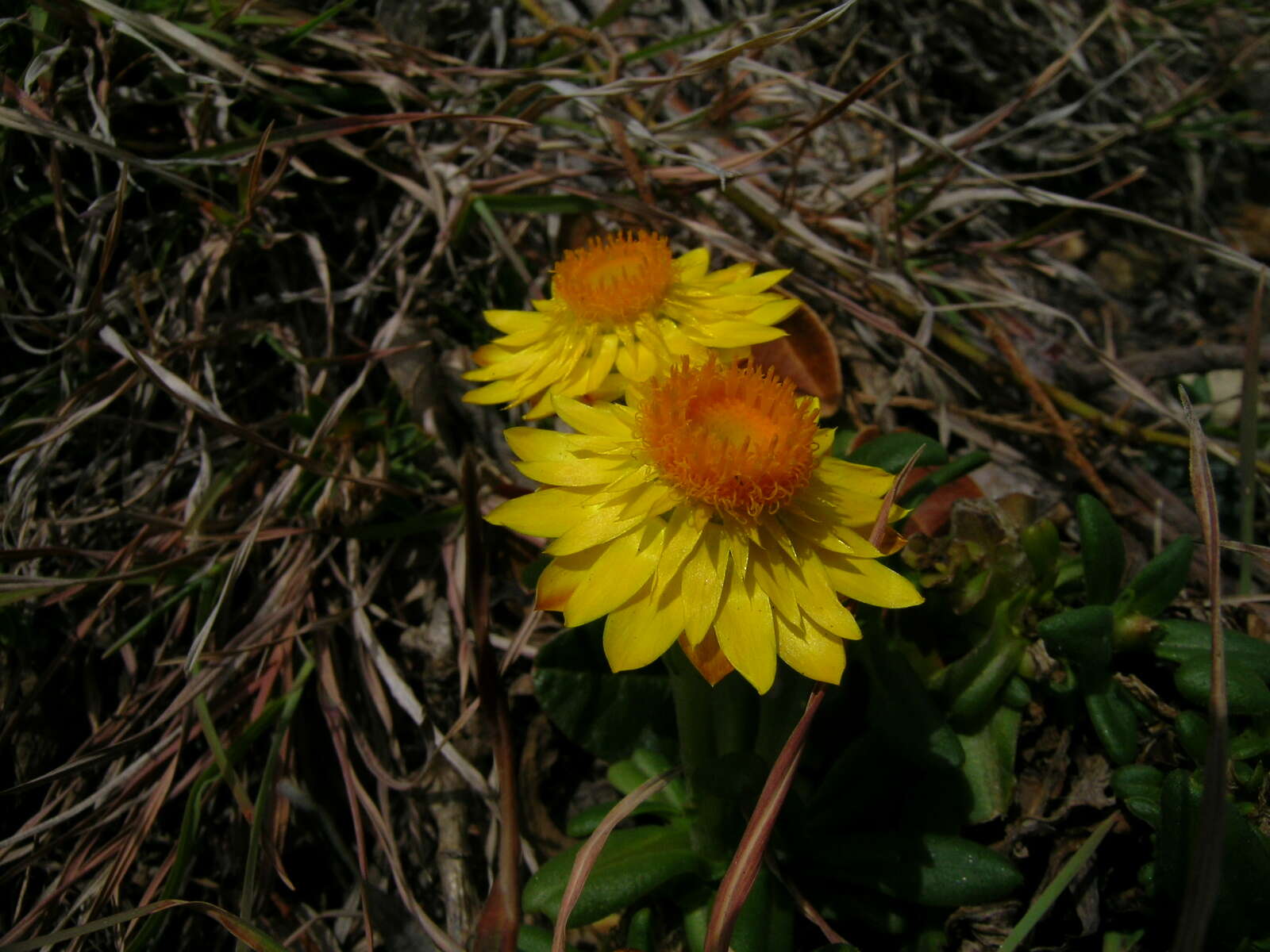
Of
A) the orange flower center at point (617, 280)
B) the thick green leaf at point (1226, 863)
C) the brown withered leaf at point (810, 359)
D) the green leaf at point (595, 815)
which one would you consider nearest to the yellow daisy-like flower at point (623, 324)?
the orange flower center at point (617, 280)

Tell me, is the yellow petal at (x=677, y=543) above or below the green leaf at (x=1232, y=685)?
above

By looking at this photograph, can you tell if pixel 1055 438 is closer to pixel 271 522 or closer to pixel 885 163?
pixel 885 163

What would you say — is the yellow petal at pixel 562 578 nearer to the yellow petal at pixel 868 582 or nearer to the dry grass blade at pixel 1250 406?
the yellow petal at pixel 868 582

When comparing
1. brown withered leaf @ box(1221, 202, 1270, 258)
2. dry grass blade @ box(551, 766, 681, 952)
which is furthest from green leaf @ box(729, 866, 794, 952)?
brown withered leaf @ box(1221, 202, 1270, 258)

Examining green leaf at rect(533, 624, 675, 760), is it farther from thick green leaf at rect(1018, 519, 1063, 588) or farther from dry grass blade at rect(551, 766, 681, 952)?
thick green leaf at rect(1018, 519, 1063, 588)

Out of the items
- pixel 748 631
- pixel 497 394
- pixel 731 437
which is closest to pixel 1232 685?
pixel 748 631

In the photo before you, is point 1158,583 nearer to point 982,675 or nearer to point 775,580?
point 982,675
